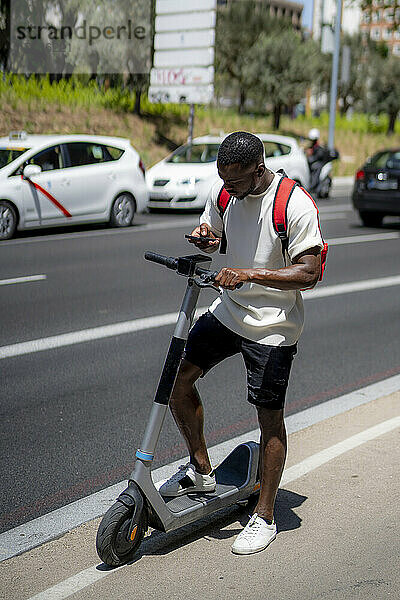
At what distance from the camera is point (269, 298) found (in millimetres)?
3596

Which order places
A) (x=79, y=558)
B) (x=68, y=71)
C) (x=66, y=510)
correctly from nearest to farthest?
(x=79, y=558)
(x=66, y=510)
(x=68, y=71)

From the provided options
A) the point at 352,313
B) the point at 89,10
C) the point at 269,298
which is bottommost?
the point at 352,313

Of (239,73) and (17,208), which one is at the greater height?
(239,73)

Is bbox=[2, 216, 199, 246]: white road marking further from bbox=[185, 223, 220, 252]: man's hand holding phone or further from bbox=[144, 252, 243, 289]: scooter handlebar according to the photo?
bbox=[144, 252, 243, 289]: scooter handlebar

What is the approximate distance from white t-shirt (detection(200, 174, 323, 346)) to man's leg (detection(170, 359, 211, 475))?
0.27 m

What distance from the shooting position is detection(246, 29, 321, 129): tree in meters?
41.2

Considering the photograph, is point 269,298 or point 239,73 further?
point 239,73

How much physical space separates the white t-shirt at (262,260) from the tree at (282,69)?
1489 inches

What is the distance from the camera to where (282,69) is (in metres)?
42.2

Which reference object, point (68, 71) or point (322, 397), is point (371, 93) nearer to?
point (68, 71)

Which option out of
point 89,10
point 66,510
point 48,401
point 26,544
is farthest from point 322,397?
point 89,10

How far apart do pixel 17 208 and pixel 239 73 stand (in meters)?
34.1

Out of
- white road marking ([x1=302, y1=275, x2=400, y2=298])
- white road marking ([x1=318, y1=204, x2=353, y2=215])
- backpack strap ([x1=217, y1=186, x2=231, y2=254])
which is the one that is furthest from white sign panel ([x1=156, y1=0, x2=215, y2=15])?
backpack strap ([x1=217, y1=186, x2=231, y2=254])

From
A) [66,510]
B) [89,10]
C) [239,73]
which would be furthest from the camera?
[239,73]
